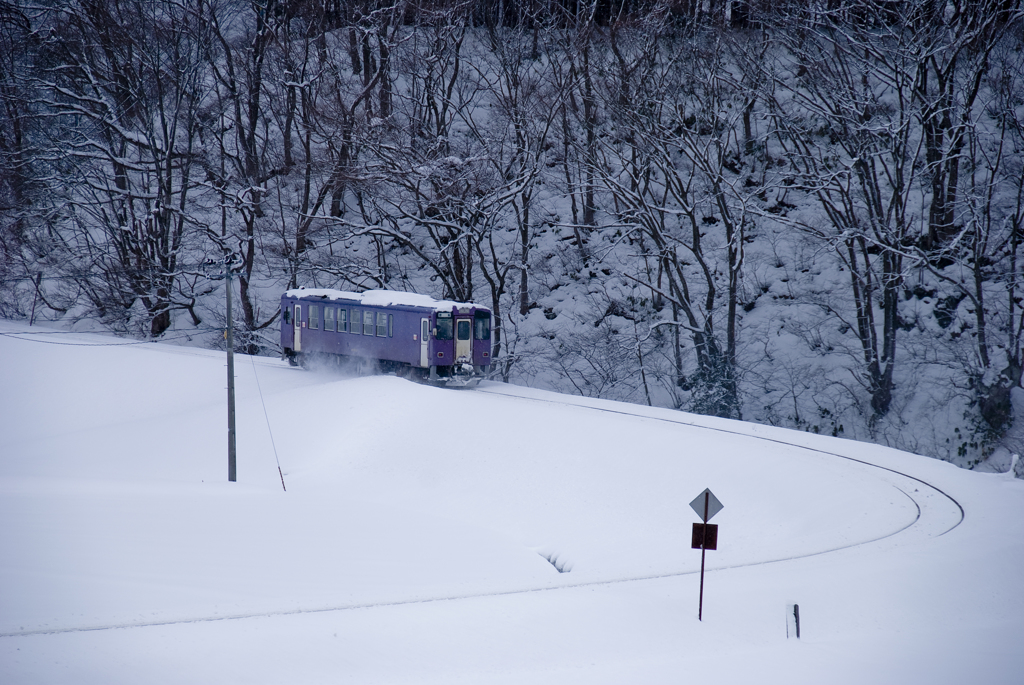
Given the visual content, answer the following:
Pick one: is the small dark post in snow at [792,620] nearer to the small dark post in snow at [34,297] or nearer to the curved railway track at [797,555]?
the curved railway track at [797,555]

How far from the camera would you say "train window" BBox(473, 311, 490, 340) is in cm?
2655

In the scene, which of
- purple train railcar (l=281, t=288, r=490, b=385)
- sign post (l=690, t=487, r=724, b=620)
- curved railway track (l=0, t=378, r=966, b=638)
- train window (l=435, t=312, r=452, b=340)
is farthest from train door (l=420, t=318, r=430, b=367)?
sign post (l=690, t=487, r=724, b=620)

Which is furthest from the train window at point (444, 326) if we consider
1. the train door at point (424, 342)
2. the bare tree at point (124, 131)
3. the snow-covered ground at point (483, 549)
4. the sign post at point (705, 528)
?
the bare tree at point (124, 131)

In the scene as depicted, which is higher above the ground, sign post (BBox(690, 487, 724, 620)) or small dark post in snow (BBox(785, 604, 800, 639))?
sign post (BBox(690, 487, 724, 620))

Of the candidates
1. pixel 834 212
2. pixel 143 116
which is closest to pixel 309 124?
pixel 143 116

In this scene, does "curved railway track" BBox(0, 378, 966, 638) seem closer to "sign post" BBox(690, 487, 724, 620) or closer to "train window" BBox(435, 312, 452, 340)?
"sign post" BBox(690, 487, 724, 620)

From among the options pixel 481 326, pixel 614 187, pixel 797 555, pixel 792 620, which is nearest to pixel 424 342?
pixel 481 326

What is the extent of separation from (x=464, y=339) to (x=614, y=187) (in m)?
9.74

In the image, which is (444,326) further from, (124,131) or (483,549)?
(124,131)

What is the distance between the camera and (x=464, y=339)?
26.2 meters

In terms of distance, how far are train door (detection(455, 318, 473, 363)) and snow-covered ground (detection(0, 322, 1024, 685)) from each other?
181 centimetres

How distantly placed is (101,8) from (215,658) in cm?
4121

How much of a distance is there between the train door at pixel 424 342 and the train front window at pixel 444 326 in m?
0.34

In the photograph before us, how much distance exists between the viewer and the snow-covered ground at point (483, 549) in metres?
9.45
